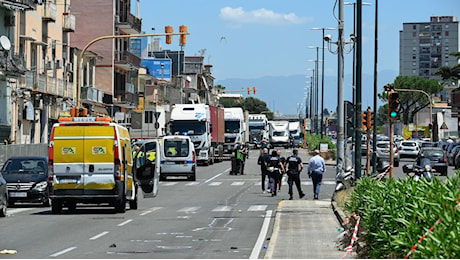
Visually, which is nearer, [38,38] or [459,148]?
[38,38]

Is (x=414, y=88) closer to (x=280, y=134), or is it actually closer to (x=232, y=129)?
(x=280, y=134)

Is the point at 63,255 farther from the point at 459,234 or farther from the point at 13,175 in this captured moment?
the point at 13,175

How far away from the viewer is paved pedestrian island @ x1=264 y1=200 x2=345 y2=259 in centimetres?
1565

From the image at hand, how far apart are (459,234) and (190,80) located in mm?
135856

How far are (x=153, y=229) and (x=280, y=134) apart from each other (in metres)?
93.0

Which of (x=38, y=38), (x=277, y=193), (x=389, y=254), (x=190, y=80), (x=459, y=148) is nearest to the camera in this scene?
(x=389, y=254)

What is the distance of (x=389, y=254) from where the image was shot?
11648 millimetres

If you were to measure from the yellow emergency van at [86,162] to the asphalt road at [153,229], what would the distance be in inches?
25.3

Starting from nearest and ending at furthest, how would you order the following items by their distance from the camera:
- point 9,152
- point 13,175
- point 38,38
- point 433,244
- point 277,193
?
point 433,244
point 13,175
point 277,193
point 9,152
point 38,38

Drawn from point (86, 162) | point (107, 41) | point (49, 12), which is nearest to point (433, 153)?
point (49, 12)

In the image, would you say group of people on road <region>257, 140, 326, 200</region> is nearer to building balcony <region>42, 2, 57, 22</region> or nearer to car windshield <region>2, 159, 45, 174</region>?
car windshield <region>2, 159, 45, 174</region>

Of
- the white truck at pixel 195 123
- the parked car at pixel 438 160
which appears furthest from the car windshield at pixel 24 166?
the white truck at pixel 195 123

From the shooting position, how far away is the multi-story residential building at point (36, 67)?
1914 inches

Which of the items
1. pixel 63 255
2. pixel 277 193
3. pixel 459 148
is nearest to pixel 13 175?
pixel 277 193
